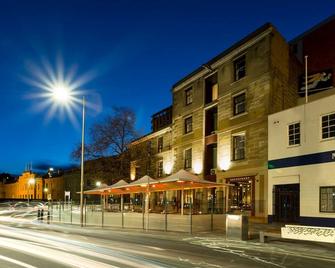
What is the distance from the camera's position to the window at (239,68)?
36.2 meters

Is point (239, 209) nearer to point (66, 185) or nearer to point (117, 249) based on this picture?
point (117, 249)

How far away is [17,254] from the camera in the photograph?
50.5ft

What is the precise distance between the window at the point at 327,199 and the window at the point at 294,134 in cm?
367

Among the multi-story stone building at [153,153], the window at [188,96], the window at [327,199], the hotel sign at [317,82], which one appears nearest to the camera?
the window at [327,199]

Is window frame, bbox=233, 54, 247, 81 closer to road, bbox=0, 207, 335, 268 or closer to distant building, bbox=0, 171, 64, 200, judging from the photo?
road, bbox=0, 207, 335, 268

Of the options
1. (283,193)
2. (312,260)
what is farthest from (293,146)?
(312,260)

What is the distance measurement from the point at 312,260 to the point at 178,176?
16441 millimetres

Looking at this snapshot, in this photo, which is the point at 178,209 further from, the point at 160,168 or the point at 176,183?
the point at 160,168

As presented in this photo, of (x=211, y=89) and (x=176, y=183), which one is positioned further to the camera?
(x=211, y=89)

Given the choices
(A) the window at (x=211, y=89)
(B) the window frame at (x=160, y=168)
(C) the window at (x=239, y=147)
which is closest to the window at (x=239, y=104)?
(C) the window at (x=239, y=147)

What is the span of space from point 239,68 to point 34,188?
339 feet

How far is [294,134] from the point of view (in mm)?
29672

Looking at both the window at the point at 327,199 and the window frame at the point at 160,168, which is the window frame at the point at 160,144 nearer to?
the window frame at the point at 160,168

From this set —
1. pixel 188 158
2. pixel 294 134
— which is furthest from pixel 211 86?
pixel 294 134
